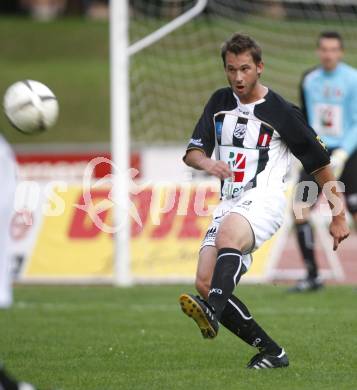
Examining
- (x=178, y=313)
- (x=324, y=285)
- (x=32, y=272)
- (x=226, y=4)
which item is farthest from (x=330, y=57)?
(x=226, y=4)

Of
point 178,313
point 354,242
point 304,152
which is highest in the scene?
point 304,152

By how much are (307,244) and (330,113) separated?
140 centimetres

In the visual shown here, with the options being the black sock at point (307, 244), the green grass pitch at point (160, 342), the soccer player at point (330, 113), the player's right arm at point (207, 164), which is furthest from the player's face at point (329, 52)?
the player's right arm at point (207, 164)

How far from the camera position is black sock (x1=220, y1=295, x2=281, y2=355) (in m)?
6.64

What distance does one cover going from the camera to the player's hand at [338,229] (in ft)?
21.9

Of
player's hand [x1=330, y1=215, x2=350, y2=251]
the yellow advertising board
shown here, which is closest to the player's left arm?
player's hand [x1=330, y1=215, x2=350, y2=251]

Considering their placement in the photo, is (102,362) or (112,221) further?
(112,221)

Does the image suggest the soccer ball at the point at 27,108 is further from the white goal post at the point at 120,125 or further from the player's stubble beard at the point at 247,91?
the white goal post at the point at 120,125

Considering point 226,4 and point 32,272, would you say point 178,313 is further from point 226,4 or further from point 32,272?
point 226,4

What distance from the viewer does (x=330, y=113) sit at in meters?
11.5

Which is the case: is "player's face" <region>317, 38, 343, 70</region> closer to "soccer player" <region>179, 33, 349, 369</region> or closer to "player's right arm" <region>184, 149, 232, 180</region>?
"soccer player" <region>179, 33, 349, 369</region>

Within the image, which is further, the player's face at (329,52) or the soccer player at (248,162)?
the player's face at (329,52)

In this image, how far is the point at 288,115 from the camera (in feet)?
21.9

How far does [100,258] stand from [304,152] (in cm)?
652
